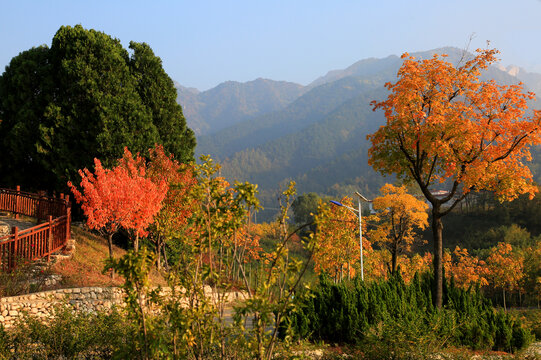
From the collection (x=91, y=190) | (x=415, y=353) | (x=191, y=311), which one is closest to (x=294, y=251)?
(x=91, y=190)

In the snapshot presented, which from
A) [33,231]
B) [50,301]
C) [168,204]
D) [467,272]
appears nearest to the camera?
[50,301]

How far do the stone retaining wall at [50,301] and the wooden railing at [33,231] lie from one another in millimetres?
1752

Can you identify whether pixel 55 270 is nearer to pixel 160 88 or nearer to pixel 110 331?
pixel 110 331

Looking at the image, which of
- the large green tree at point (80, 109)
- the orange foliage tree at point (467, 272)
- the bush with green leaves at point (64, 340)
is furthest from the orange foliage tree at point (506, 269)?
the bush with green leaves at point (64, 340)

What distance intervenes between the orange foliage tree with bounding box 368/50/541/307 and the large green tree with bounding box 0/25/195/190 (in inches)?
517

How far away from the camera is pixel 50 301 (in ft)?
36.6

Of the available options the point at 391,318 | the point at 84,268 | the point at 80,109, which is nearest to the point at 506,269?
the point at 391,318

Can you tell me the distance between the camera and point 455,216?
68.9 meters

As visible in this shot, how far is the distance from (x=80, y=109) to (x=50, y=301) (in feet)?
42.2

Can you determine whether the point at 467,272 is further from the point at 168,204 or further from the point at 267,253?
the point at 168,204

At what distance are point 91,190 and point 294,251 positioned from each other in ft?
115

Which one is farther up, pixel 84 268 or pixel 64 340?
pixel 84 268

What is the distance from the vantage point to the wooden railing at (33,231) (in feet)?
44.7

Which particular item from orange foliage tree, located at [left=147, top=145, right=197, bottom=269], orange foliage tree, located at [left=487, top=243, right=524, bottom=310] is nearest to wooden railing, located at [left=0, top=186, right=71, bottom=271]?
orange foliage tree, located at [left=147, top=145, right=197, bottom=269]
